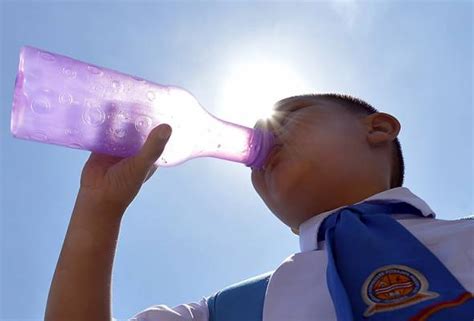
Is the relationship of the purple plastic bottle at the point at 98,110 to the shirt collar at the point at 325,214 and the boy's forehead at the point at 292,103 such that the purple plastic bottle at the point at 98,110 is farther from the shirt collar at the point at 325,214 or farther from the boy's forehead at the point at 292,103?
the shirt collar at the point at 325,214

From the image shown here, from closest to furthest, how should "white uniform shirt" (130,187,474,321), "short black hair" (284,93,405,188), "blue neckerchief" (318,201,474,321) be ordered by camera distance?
"blue neckerchief" (318,201,474,321)
"white uniform shirt" (130,187,474,321)
"short black hair" (284,93,405,188)

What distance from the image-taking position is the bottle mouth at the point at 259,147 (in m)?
1.68

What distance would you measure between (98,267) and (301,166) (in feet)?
1.91

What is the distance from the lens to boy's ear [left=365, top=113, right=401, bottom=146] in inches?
66.3

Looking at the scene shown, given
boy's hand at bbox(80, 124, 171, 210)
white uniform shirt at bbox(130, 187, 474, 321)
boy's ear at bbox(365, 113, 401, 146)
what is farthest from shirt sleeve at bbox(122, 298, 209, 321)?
boy's ear at bbox(365, 113, 401, 146)

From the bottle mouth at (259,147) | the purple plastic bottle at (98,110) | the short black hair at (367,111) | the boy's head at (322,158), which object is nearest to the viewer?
the purple plastic bottle at (98,110)

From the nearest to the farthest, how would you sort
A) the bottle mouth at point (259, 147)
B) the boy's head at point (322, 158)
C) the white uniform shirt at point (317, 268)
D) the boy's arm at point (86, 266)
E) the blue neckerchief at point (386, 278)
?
1. the blue neckerchief at point (386, 278)
2. the white uniform shirt at point (317, 268)
3. the boy's arm at point (86, 266)
4. the boy's head at point (322, 158)
5. the bottle mouth at point (259, 147)

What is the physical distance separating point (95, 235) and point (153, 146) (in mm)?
253

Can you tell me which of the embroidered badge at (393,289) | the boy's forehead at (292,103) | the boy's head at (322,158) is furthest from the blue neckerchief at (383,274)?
the boy's forehead at (292,103)

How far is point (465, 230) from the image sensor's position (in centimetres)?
126

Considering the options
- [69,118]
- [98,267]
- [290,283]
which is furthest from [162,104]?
[290,283]

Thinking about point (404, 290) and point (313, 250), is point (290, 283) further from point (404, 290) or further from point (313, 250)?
point (404, 290)

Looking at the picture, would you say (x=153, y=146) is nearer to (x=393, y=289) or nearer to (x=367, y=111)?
(x=393, y=289)

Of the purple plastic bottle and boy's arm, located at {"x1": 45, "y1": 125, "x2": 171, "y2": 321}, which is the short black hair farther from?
boy's arm, located at {"x1": 45, "y1": 125, "x2": 171, "y2": 321}
